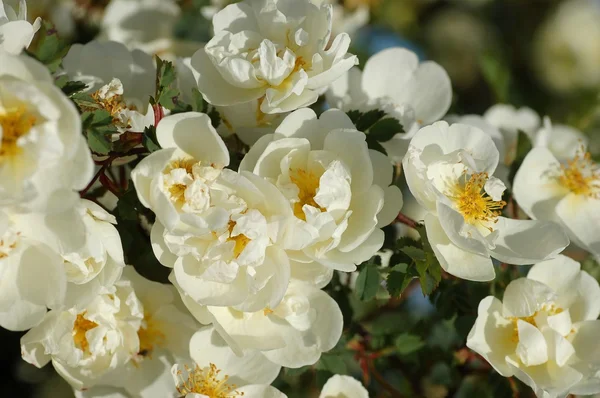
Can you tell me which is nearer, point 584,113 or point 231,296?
point 231,296

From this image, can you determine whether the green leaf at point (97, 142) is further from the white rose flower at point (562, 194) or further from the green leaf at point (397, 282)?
the white rose flower at point (562, 194)

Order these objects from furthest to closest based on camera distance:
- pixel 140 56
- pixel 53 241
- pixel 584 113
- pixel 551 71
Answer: pixel 551 71, pixel 584 113, pixel 140 56, pixel 53 241

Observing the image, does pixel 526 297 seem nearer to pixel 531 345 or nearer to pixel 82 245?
pixel 531 345

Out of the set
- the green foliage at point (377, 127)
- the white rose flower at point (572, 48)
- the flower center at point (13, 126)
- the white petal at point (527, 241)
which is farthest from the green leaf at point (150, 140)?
the white rose flower at point (572, 48)

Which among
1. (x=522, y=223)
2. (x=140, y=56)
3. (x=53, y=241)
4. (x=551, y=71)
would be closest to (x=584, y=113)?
(x=551, y=71)

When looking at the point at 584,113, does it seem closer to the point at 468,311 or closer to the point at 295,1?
the point at 468,311

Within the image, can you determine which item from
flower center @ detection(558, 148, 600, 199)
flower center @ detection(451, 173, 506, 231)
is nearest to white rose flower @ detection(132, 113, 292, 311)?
flower center @ detection(451, 173, 506, 231)

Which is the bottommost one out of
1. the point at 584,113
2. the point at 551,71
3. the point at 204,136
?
the point at 551,71

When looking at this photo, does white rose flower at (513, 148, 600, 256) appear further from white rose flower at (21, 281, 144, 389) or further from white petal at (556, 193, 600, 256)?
white rose flower at (21, 281, 144, 389)
